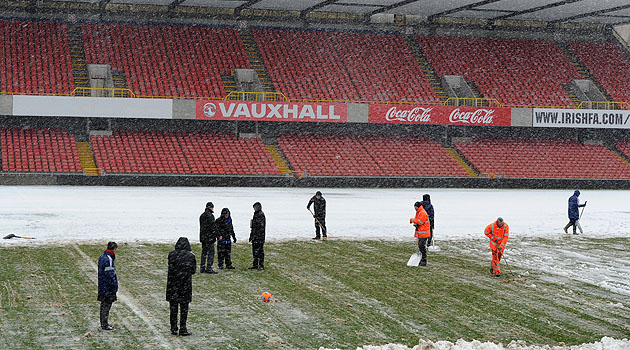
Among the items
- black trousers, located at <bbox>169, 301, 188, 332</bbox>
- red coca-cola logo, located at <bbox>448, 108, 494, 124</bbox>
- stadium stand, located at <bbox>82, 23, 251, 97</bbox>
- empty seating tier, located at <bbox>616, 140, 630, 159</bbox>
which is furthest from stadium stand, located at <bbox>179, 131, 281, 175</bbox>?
black trousers, located at <bbox>169, 301, 188, 332</bbox>

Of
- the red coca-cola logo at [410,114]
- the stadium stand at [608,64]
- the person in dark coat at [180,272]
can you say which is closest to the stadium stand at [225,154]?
the red coca-cola logo at [410,114]

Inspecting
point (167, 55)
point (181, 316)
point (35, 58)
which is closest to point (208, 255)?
point (181, 316)

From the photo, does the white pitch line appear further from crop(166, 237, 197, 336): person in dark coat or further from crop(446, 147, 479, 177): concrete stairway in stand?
crop(446, 147, 479, 177): concrete stairway in stand

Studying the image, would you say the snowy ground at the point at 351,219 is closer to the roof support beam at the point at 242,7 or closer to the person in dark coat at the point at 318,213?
the person in dark coat at the point at 318,213

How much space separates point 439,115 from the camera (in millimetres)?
45188

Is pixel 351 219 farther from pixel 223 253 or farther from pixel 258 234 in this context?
pixel 258 234

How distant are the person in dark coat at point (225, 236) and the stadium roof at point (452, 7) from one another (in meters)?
33.5

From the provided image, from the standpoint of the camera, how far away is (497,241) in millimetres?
13516

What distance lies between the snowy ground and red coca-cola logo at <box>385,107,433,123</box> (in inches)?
414

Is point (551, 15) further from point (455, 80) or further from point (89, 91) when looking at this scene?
point (89, 91)

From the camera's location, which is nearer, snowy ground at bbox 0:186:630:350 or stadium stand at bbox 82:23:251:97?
snowy ground at bbox 0:186:630:350

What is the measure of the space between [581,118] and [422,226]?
119ft

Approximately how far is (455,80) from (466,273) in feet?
120

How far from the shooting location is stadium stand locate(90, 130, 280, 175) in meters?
38.5
